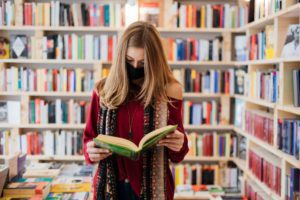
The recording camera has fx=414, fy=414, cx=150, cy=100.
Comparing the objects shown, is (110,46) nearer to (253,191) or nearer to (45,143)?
(45,143)

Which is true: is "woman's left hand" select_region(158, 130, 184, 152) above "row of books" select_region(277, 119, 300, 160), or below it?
above

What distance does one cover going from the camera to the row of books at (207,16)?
409 centimetres

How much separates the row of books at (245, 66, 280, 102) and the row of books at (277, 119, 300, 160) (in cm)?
25

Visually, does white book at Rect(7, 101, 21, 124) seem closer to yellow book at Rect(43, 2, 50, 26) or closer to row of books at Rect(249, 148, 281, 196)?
yellow book at Rect(43, 2, 50, 26)

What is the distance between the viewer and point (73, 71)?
13.4 feet

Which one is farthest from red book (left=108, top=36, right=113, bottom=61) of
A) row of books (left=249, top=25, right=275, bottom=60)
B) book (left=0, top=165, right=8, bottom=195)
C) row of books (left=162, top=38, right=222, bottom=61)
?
book (left=0, top=165, right=8, bottom=195)

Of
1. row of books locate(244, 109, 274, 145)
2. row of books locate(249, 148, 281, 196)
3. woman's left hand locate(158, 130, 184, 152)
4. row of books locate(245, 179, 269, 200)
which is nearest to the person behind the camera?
woman's left hand locate(158, 130, 184, 152)

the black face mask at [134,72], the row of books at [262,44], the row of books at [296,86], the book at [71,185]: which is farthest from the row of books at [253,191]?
the black face mask at [134,72]

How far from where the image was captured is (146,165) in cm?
167

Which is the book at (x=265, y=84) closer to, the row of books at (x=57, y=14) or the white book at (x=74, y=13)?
the row of books at (x=57, y=14)

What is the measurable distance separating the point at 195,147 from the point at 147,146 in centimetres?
276

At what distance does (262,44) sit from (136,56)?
188 centimetres

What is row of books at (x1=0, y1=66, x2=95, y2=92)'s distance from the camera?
4066mm

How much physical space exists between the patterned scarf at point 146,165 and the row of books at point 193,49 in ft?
8.14
